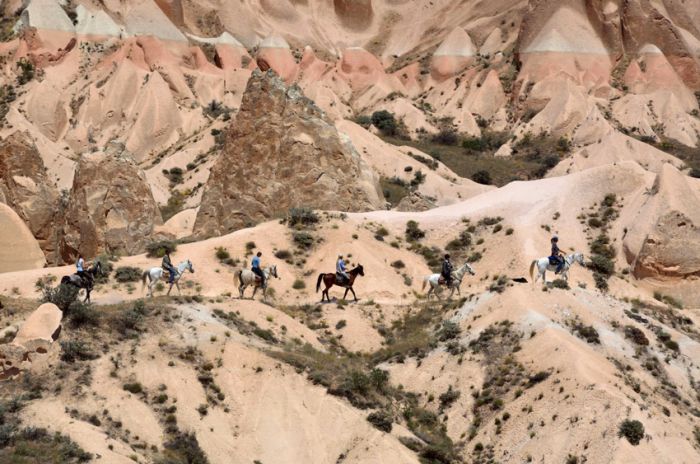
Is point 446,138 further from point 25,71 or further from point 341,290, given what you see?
point 341,290

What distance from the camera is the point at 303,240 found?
155 feet

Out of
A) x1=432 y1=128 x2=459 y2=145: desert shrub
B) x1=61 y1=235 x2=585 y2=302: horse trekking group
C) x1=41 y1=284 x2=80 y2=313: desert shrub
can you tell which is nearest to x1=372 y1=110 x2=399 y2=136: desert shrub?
x1=432 y1=128 x2=459 y2=145: desert shrub

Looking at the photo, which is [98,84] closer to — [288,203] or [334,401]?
[288,203]

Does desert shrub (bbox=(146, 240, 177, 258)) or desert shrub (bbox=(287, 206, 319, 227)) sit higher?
desert shrub (bbox=(287, 206, 319, 227))

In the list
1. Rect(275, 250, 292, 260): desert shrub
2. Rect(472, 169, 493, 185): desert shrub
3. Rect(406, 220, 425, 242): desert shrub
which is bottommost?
Rect(472, 169, 493, 185): desert shrub

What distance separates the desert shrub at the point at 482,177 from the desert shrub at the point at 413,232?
3759 cm

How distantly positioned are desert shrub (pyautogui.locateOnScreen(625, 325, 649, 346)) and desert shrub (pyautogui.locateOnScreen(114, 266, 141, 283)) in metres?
18.0

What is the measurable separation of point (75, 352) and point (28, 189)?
32.5m

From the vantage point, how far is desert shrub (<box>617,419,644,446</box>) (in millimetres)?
28406

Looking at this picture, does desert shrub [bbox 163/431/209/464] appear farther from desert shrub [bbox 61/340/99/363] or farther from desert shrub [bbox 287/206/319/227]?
desert shrub [bbox 287/206/319/227]

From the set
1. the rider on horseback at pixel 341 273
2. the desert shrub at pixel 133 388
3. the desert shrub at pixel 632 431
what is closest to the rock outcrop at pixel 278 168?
the rider on horseback at pixel 341 273

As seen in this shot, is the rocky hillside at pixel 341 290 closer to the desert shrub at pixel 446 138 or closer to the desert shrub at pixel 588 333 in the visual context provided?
the desert shrub at pixel 588 333

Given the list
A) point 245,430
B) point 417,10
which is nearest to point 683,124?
point 417,10

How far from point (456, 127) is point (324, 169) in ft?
184
